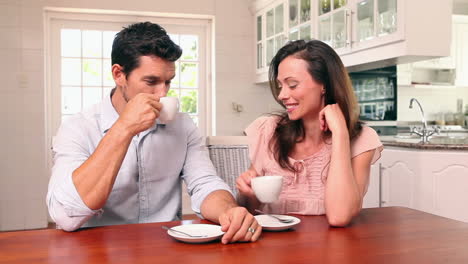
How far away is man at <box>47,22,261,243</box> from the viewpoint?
1.33 metres

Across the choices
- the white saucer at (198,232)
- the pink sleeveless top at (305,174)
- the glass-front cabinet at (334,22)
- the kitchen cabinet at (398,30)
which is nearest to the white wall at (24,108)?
the glass-front cabinet at (334,22)

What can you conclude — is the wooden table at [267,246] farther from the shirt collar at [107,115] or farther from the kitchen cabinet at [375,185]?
the kitchen cabinet at [375,185]

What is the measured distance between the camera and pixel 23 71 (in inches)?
171

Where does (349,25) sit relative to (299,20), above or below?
below

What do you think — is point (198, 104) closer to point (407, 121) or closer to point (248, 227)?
point (407, 121)

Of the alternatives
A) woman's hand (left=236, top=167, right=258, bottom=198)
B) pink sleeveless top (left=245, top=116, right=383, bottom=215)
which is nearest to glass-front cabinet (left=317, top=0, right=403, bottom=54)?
pink sleeveless top (left=245, top=116, right=383, bottom=215)

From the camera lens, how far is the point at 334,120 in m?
1.48

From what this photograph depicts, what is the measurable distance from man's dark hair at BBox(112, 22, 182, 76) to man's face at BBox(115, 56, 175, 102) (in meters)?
0.02

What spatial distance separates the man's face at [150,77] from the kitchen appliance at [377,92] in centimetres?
283

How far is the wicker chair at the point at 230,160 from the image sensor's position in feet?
5.96

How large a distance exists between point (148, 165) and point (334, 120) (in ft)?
2.03

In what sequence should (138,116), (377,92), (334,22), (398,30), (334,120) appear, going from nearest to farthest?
(138,116) → (334,120) → (398,30) → (334,22) → (377,92)

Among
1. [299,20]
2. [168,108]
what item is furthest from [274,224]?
[299,20]

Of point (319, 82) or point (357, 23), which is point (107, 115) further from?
point (357, 23)
